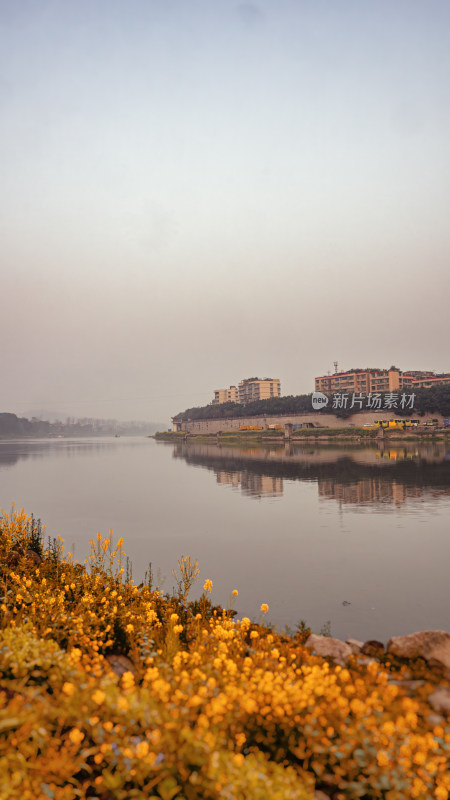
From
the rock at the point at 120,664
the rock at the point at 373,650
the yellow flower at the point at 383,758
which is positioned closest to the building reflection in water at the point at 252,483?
the rock at the point at 373,650

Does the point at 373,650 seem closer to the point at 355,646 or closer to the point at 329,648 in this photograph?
the point at 355,646

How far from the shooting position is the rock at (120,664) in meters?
6.22

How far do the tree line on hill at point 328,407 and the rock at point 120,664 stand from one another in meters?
118

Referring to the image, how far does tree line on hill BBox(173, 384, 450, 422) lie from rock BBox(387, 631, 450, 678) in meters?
116

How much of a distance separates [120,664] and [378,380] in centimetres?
16984

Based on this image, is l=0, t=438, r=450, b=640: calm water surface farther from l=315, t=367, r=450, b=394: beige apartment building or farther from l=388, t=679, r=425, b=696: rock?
l=315, t=367, r=450, b=394: beige apartment building

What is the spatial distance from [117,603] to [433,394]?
12310 cm

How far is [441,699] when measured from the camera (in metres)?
5.04

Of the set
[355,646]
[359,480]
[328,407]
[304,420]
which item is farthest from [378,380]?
[355,646]

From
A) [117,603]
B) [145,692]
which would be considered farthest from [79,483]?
[145,692]

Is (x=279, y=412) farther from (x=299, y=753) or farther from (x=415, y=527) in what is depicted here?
(x=299, y=753)

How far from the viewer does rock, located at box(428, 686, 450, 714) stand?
4.84 meters

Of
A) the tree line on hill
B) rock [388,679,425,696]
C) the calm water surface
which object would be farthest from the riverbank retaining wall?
rock [388,679,425,696]

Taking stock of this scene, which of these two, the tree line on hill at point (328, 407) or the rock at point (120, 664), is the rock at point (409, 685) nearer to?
the rock at point (120, 664)
